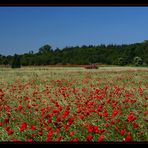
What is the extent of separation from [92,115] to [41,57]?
6627cm

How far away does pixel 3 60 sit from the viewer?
79500 mm

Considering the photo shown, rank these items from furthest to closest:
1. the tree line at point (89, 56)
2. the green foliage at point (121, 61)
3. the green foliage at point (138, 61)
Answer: the green foliage at point (138, 61) < the green foliage at point (121, 61) < the tree line at point (89, 56)

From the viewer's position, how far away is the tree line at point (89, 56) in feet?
238

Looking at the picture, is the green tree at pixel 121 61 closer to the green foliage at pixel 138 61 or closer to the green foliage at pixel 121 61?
the green foliage at pixel 121 61

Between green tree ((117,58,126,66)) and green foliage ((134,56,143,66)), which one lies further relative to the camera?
green foliage ((134,56,143,66))

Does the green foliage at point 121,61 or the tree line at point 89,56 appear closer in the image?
the tree line at point 89,56

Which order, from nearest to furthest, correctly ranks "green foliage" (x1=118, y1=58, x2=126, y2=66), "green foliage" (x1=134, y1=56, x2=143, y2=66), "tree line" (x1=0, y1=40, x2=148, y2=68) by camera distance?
"tree line" (x1=0, y1=40, x2=148, y2=68)
"green foliage" (x1=118, y1=58, x2=126, y2=66)
"green foliage" (x1=134, y1=56, x2=143, y2=66)

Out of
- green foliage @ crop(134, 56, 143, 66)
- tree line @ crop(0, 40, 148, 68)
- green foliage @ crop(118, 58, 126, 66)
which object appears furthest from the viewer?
green foliage @ crop(134, 56, 143, 66)

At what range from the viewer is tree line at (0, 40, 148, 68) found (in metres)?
72.6

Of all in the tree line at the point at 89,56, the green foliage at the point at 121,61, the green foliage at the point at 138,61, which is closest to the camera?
the tree line at the point at 89,56

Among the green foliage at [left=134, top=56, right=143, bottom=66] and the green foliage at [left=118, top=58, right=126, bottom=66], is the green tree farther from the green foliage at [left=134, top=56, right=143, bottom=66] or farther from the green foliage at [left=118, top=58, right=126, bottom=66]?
the green foliage at [left=134, top=56, right=143, bottom=66]

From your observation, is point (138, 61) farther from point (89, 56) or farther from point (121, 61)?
point (89, 56)
